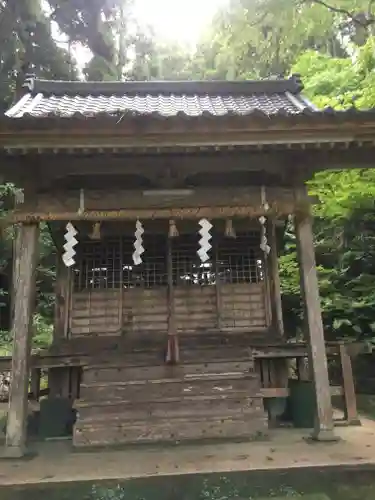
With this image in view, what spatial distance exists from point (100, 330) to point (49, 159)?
306cm

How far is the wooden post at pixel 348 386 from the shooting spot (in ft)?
23.9

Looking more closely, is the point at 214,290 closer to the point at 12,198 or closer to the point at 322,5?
the point at 322,5

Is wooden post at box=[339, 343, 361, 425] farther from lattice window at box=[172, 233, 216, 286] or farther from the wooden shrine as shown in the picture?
lattice window at box=[172, 233, 216, 286]

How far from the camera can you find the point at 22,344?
19.7 feet

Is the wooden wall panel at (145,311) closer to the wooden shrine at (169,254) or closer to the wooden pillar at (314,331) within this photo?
the wooden shrine at (169,254)

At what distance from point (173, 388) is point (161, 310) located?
4.98ft

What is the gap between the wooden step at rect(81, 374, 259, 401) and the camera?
6695 millimetres

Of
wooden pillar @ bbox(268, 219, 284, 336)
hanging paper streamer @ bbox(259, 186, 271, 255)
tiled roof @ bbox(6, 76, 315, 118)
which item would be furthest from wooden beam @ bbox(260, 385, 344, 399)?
tiled roof @ bbox(6, 76, 315, 118)

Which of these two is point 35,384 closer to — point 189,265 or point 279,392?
point 189,265

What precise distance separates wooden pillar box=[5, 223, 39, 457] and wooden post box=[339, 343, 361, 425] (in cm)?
482

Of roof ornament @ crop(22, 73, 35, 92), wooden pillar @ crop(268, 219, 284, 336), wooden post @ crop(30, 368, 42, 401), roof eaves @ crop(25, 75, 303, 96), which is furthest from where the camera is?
roof eaves @ crop(25, 75, 303, 96)

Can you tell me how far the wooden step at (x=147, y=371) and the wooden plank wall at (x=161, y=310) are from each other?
33.7 inches

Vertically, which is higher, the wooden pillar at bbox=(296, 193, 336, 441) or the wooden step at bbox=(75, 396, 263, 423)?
the wooden pillar at bbox=(296, 193, 336, 441)

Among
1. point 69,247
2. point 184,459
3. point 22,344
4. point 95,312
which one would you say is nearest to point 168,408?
point 184,459
